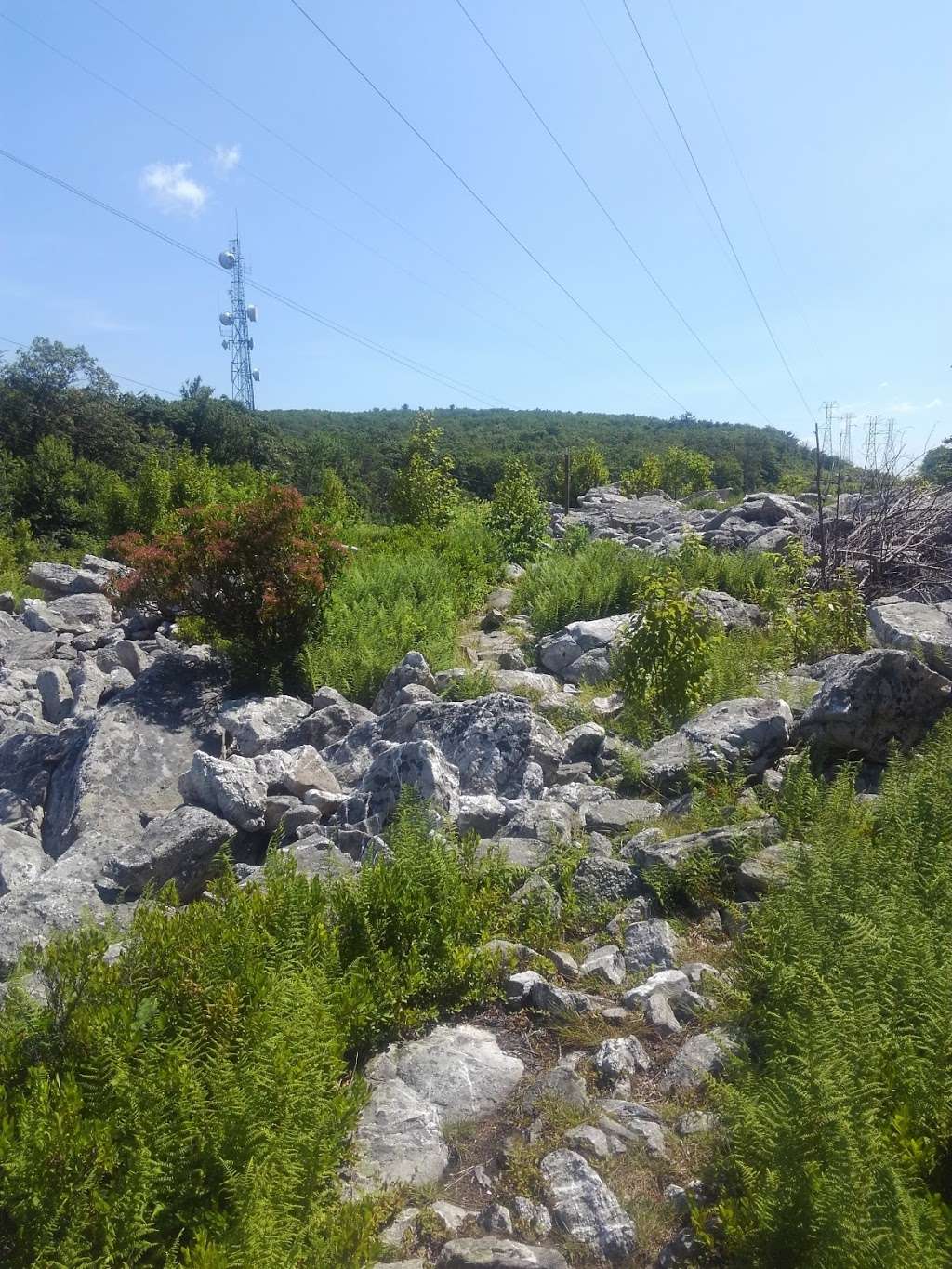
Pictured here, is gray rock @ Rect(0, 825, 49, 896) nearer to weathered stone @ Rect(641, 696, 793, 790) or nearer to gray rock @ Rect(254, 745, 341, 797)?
gray rock @ Rect(254, 745, 341, 797)

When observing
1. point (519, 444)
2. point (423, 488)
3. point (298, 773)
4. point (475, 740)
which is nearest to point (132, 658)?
point (298, 773)

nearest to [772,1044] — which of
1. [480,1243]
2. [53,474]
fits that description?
[480,1243]

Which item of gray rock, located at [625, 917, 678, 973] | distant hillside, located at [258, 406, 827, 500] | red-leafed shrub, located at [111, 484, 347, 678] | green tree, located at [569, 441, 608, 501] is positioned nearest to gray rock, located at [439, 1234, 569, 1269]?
gray rock, located at [625, 917, 678, 973]

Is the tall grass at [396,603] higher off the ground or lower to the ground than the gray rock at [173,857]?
higher

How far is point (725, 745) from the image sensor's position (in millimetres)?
6020

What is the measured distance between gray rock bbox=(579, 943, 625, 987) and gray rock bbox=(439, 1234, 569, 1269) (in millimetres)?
1465

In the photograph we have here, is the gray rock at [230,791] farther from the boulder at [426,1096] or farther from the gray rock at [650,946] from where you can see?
the gray rock at [650,946]

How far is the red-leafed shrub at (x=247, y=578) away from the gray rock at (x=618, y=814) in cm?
452

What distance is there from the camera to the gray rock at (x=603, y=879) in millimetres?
4664

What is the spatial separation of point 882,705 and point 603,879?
2.40 m

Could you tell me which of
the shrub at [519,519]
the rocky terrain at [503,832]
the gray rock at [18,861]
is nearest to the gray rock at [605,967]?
the rocky terrain at [503,832]

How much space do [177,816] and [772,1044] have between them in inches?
137

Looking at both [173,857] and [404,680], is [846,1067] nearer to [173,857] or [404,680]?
[173,857]

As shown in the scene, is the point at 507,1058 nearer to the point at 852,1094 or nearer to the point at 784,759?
the point at 852,1094
